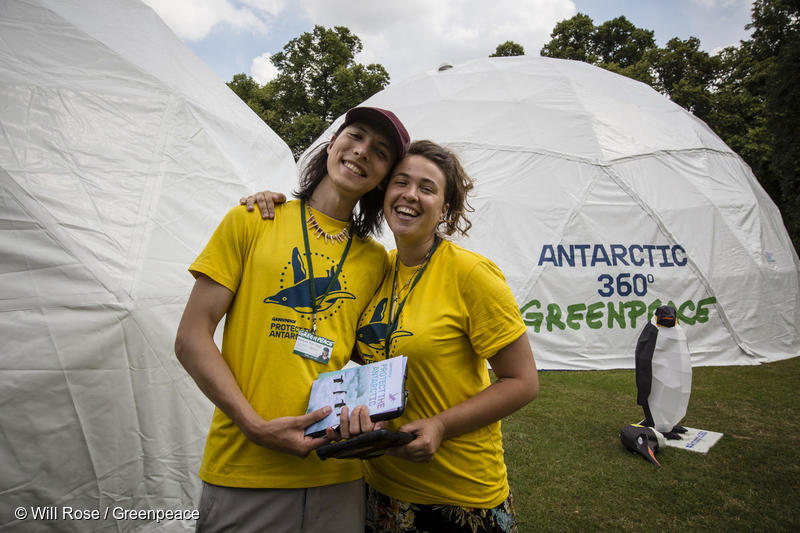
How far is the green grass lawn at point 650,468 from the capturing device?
3.33 m

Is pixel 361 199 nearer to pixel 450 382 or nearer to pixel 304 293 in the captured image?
pixel 304 293

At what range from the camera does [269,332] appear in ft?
5.34

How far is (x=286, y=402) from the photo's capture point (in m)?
1.58

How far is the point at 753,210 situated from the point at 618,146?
9.89ft

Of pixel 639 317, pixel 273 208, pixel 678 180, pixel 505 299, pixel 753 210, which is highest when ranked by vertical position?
pixel 678 180

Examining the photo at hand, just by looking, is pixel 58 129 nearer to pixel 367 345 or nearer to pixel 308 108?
pixel 367 345

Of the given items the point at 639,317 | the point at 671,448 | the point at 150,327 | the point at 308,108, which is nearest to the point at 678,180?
the point at 639,317

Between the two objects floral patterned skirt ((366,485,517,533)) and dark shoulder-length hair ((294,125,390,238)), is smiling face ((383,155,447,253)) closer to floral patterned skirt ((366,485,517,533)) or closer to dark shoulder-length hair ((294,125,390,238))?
dark shoulder-length hair ((294,125,390,238))

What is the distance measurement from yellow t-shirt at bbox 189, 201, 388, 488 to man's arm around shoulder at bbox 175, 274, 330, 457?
0.22ft

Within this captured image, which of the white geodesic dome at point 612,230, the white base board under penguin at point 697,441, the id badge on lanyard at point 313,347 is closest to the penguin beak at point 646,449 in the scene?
the white base board under penguin at point 697,441

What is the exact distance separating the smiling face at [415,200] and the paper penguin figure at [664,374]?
401 cm

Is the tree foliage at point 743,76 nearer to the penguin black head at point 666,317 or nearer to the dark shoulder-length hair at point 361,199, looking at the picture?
the penguin black head at point 666,317

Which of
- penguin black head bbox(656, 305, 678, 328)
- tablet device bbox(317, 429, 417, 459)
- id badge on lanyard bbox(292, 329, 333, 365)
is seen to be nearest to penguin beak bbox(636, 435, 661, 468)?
penguin black head bbox(656, 305, 678, 328)

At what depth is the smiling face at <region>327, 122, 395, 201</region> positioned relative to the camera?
187cm
